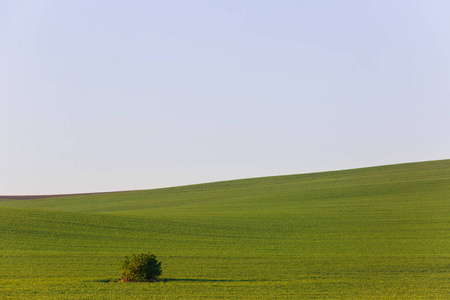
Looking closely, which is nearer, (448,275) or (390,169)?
(448,275)

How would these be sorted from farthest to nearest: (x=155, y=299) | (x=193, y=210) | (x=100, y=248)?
(x=193, y=210) → (x=100, y=248) → (x=155, y=299)

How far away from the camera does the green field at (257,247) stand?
604 inches

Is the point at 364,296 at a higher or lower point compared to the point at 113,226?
lower

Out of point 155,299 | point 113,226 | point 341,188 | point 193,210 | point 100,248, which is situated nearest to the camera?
point 155,299

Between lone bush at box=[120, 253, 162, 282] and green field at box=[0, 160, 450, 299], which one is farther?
lone bush at box=[120, 253, 162, 282]

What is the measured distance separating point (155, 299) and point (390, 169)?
179ft

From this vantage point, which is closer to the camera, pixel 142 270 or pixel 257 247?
pixel 142 270

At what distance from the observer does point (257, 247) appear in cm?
2462

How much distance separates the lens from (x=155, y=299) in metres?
13.7

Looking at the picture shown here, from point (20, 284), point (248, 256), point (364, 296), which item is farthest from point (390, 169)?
point (20, 284)

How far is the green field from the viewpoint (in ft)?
50.3

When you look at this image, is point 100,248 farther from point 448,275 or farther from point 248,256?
point 448,275

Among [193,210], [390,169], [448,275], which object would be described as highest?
[390,169]

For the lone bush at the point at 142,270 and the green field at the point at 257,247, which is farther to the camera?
the lone bush at the point at 142,270
